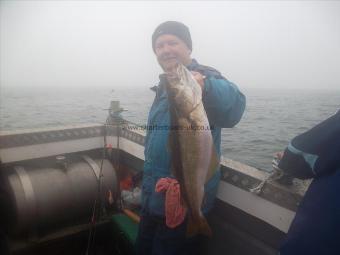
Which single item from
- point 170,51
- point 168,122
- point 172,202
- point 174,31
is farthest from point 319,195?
point 174,31

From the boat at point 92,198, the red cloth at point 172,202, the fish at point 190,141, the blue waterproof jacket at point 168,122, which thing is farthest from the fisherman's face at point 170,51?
the boat at point 92,198

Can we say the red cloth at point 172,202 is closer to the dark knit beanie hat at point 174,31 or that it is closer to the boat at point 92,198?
the boat at point 92,198

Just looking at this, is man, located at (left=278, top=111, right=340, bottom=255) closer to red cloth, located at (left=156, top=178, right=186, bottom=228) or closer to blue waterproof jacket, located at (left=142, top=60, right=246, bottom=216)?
blue waterproof jacket, located at (left=142, top=60, right=246, bottom=216)

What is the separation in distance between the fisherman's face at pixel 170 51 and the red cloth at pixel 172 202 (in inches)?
42.4

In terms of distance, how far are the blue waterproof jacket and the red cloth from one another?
0.29ft

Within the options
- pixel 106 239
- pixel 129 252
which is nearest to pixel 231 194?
pixel 129 252

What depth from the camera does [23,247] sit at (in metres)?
3.89

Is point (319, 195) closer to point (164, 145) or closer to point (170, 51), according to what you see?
point (164, 145)

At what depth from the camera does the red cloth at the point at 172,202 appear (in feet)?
8.58

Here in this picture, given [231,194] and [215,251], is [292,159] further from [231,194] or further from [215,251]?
[215,251]

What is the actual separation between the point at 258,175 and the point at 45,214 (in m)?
2.77

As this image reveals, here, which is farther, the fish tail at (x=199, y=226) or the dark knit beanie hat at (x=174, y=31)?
the dark knit beanie hat at (x=174, y=31)

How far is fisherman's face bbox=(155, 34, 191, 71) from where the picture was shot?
2.88 metres

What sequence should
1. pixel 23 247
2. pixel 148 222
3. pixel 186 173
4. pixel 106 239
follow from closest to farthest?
pixel 186 173 < pixel 148 222 < pixel 23 247 < pixel 106 239
